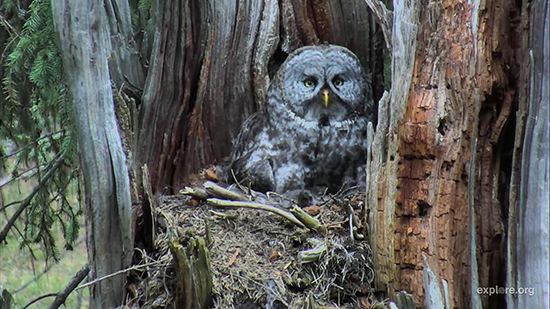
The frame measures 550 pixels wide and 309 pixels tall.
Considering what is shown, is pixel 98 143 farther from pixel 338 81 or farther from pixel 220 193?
pixel 338 81

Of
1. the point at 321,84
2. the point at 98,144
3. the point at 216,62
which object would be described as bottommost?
the point at 98,144

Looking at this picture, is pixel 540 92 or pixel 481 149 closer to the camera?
pixel 540 92

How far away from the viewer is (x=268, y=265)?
10.9 feet

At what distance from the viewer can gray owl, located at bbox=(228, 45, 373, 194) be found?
431 cm

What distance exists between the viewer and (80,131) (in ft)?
9.98

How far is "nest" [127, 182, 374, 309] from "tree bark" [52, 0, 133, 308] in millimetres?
161

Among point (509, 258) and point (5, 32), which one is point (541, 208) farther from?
point (5, 32)

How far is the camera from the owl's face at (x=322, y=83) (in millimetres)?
4316

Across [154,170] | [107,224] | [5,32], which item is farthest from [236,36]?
[107,224]

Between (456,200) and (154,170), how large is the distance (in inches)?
83.2

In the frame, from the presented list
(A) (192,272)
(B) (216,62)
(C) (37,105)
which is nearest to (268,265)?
(A) (192,272)

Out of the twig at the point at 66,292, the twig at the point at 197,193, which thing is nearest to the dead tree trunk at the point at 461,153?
the twig at the point at 197,193

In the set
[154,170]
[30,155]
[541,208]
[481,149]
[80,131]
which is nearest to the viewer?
[541,208]

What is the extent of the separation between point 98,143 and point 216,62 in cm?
153
